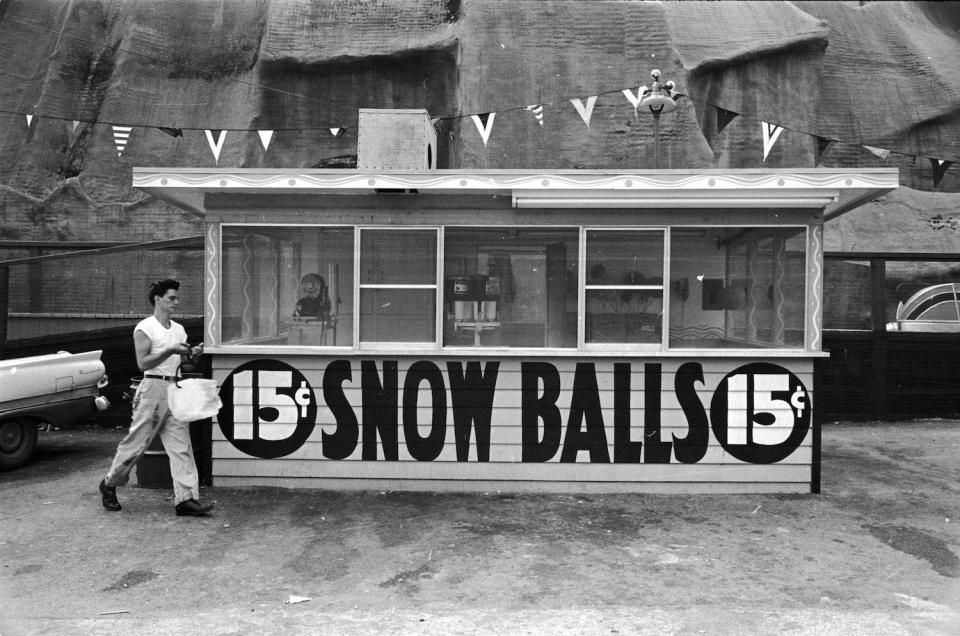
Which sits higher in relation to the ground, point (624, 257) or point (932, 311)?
point (624, 257)

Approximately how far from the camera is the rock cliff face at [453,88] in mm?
16688

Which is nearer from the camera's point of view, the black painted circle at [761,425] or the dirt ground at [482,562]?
the dirt ground at [482,562]

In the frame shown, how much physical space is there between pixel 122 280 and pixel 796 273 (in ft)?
27.9

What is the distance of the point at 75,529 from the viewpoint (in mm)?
5332

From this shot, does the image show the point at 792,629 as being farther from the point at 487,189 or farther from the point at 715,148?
the point at 715,148

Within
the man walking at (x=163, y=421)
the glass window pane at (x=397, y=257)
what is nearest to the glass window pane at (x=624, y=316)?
the glass window pane at (x=397, y=257)

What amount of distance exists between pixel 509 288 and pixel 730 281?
79.4 inches

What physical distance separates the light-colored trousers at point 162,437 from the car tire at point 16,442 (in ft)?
7.94

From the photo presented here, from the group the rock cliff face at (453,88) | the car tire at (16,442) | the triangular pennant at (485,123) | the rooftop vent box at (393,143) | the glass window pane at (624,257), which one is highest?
the rock cliff face at (453,88)

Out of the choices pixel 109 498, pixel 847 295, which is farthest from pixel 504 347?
pixel 847 295

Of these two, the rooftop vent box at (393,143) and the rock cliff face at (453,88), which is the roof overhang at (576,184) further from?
the rock cliff face at (453,88)

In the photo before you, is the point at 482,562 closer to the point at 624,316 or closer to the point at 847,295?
the point at 624,316

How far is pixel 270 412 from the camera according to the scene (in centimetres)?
630

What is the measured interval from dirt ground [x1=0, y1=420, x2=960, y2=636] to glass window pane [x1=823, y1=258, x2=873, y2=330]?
370 cm
